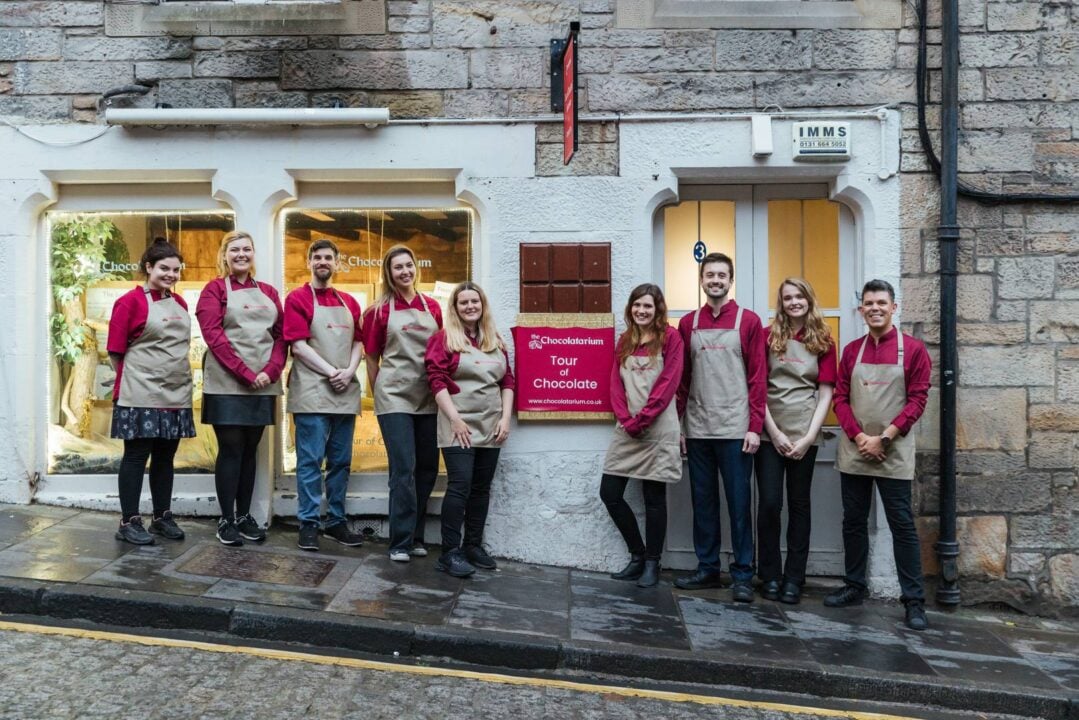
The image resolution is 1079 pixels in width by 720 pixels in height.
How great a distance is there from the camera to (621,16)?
6773 mm

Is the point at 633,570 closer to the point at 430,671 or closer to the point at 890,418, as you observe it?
the point at 890,418

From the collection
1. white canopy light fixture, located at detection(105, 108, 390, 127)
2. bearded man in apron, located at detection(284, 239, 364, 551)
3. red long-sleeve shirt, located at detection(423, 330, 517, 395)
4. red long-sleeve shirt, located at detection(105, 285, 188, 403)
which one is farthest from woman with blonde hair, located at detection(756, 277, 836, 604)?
red long-sleeve shirt, located at detection(105, 285, 188, 403)

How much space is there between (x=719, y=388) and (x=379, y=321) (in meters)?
2.28

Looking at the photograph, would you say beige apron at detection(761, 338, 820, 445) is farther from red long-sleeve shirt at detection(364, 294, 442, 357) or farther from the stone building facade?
red long-sleeve shirt at detection(364, 294, 442, 357)

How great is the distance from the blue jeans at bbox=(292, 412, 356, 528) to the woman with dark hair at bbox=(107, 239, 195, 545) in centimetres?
74

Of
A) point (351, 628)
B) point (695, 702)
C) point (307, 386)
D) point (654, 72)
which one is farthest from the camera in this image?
point (654, 72)

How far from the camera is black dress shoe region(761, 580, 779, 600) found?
6293mm

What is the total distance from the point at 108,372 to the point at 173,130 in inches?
74.1

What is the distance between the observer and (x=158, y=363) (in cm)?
610

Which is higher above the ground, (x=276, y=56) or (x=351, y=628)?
(x=276, y=56)

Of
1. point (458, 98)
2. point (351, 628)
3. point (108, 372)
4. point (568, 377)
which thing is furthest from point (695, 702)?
point (108, 372)

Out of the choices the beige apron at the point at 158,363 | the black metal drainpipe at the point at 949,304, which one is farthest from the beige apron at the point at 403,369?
the black metal drainpipe at the point at 949,304

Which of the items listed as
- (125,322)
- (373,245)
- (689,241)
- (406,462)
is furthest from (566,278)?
(125,322)

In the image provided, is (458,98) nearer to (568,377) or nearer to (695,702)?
(568,377)
